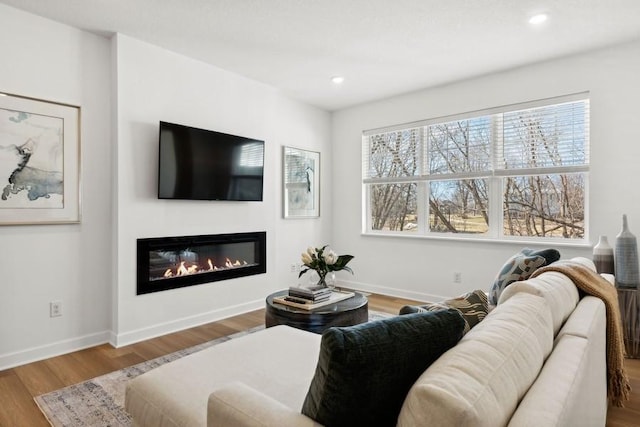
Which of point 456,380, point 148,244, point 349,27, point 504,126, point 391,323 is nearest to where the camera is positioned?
point 456,380

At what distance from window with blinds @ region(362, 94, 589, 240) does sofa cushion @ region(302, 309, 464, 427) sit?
136 inches

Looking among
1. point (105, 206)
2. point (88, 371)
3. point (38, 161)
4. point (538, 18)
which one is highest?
point (538, 18)

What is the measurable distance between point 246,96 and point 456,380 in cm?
385

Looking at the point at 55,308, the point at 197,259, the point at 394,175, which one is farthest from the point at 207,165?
the point at 394,175

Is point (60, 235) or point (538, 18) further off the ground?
point (538, 18)

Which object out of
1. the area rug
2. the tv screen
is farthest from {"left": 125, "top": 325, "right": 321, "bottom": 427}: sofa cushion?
the tv screen

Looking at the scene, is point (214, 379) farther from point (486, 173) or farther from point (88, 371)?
point (486, 173)

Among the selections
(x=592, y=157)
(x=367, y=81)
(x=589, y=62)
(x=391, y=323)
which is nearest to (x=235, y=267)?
(x=367, y=81)

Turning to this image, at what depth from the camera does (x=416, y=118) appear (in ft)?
15.0

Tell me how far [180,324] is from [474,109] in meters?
3.78

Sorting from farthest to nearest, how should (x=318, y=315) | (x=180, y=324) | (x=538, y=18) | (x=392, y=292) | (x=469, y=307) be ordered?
(x=392, y=292)
(x=180, y=324)
(x=538, y=18)
(x=318, y=315)
(x=469, y=307)

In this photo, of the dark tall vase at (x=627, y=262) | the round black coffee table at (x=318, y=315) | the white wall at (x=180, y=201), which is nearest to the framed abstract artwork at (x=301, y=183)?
the white wall at (x=180, y=201)

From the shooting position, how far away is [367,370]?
853 mm

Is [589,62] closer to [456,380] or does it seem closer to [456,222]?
[456,222]
